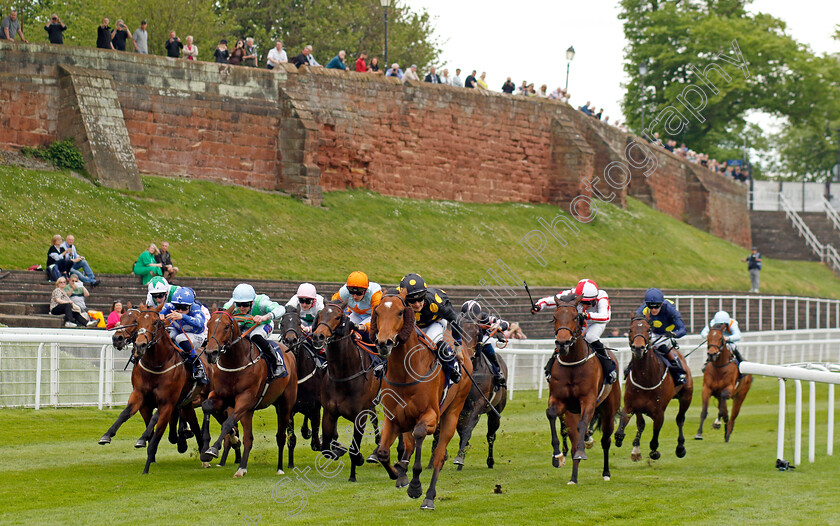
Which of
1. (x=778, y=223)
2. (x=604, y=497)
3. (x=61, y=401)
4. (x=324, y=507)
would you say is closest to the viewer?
(x=324, y=507)

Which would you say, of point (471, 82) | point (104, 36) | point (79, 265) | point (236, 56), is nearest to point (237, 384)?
point (79, 265)

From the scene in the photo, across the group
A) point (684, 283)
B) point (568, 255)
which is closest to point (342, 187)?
point (568, 255)

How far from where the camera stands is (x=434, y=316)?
10.7 metres

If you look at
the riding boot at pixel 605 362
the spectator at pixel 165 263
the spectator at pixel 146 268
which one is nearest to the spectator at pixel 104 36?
the spectator at pixel 165 263

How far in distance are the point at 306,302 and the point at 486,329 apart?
7.27 ft

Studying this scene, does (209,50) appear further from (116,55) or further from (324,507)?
(324,507)

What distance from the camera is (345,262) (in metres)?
30.2

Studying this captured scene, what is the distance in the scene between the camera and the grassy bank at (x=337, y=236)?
83.3 feet

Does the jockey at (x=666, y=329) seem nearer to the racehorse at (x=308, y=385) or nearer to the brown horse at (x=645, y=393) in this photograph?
the brown horse at (x=645, y=393)

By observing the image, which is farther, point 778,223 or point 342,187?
point 778,223

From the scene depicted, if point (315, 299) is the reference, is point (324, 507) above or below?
below

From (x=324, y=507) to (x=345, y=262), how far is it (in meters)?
20.8

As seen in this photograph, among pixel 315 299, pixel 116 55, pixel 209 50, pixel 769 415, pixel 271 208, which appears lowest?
pixel 769 415

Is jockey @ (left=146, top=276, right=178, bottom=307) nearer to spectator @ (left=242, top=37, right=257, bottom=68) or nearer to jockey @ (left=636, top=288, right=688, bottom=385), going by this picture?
jockey @ (left=636, top=288, right=688, bottom=385)
